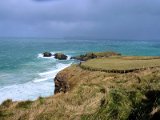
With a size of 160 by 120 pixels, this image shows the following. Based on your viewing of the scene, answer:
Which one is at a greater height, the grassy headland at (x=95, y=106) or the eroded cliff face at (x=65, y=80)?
the grassy headland at (x=95, y=106)

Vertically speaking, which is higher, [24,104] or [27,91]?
[24,104]

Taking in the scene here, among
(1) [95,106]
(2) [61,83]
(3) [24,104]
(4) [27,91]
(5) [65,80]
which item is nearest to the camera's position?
(1) [95,106]

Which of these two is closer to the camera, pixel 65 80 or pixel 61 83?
pixel 65 80

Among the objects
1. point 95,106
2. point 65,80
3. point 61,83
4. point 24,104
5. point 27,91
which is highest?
point 95,106

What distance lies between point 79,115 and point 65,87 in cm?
1755

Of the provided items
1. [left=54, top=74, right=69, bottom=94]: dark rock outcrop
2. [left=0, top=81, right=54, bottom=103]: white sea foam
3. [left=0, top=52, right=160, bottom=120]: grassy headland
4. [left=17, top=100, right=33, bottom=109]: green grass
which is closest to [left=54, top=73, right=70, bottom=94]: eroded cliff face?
[left=54, top=74, right=69, bottom=94]: dark rock outcrop

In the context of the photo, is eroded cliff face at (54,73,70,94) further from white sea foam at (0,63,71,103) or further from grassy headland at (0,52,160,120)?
grassy headland at (0,52,160,120)

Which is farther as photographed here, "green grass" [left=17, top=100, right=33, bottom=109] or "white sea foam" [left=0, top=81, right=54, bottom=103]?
"white sea foam" [left=0, top=81, right=54, bottom=103]

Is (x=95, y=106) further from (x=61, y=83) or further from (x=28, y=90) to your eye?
(x=28, y=90)

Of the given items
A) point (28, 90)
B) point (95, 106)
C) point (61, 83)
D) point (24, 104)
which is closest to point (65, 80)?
point (61, 83)

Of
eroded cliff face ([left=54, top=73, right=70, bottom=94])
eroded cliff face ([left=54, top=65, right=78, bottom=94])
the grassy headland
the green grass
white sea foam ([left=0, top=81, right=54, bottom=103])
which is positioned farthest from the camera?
white sea foam ([left=0, top=81, right=54, bottom=103])

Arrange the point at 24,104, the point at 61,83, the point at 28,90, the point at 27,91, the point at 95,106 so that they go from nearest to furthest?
the point at 95,106
the point at 24,104
the point at 61,83
the point at 27,91
the point at 28,90

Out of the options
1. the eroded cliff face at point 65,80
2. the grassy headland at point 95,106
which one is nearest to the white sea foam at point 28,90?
the eroded cliff face at point 65,80

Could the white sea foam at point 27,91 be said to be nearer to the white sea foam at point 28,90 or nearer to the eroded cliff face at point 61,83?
the white sea foam at point 28,90
